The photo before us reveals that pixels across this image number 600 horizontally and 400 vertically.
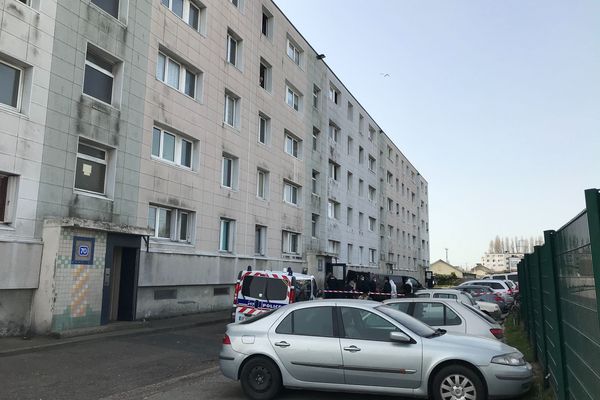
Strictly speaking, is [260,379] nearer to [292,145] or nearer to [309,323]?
[309,323]

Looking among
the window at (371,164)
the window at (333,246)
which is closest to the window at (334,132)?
the window at (333,246)

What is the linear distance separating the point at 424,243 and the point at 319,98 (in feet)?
137

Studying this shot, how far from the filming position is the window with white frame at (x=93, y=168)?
14172mm

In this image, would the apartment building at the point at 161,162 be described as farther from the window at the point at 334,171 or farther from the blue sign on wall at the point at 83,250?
the window at the point at 334,171

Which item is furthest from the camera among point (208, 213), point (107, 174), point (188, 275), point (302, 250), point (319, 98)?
point (319, 98)

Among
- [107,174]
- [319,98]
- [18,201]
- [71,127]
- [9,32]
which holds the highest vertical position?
[319,98]

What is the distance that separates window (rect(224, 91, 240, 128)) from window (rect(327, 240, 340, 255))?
13.4 m

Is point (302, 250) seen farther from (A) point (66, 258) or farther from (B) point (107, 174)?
(A) point (66, 258)

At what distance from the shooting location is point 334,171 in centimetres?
3578

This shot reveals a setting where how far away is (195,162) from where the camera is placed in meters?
19.1

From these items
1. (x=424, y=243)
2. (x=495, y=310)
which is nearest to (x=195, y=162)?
(x=495, y=310)

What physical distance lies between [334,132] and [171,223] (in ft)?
68.1

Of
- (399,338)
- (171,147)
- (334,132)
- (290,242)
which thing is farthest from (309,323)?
(334,132)

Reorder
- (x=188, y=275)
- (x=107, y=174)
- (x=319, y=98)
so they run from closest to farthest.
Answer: (x=107, y=174), (x=188, y=275), (x=319, y=98)
